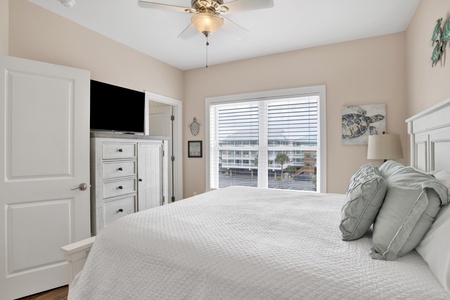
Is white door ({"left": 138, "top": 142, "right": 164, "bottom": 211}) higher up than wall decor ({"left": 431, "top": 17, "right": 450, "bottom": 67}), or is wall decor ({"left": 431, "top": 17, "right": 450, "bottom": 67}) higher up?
wall decor ({"left": 431, "top": 17, "right": 450, "bottom": 67})

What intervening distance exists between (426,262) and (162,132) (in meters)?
4.21

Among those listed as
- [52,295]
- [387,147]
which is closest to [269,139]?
[387,147]

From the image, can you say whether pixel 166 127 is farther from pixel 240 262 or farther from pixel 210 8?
pixel 240 262

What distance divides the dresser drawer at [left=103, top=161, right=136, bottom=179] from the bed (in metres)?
1.29

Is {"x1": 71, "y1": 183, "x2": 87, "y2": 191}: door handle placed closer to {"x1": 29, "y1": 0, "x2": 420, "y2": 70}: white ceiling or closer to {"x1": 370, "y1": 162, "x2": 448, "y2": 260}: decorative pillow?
{"x1": 29, "y1": 0, "x2": 420, "y2": 70}: white ceiling

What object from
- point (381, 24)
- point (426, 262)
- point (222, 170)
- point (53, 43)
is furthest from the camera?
point (222, 170)

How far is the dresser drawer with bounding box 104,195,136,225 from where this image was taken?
2645 millimetres

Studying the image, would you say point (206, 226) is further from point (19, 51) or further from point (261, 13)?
point (19, 51)

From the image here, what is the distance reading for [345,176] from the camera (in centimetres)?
333

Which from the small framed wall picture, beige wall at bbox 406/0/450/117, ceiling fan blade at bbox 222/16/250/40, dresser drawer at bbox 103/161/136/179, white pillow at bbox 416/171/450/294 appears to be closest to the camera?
white pillow at bbox 416/171/450/294

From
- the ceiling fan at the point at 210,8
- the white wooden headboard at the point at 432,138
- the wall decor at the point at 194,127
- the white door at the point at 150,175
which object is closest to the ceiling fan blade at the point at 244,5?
the ceiling fan at the point at 210,8

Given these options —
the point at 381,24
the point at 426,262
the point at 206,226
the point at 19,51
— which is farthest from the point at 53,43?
the point at 381,24

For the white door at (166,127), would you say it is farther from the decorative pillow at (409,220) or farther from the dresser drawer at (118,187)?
the decorative pillow at (409,220)

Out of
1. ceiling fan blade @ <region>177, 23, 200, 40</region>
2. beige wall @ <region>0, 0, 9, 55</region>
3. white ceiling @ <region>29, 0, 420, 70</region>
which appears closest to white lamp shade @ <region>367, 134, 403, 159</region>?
white ceiling @ <region>29, 0, 420, 70</region>
